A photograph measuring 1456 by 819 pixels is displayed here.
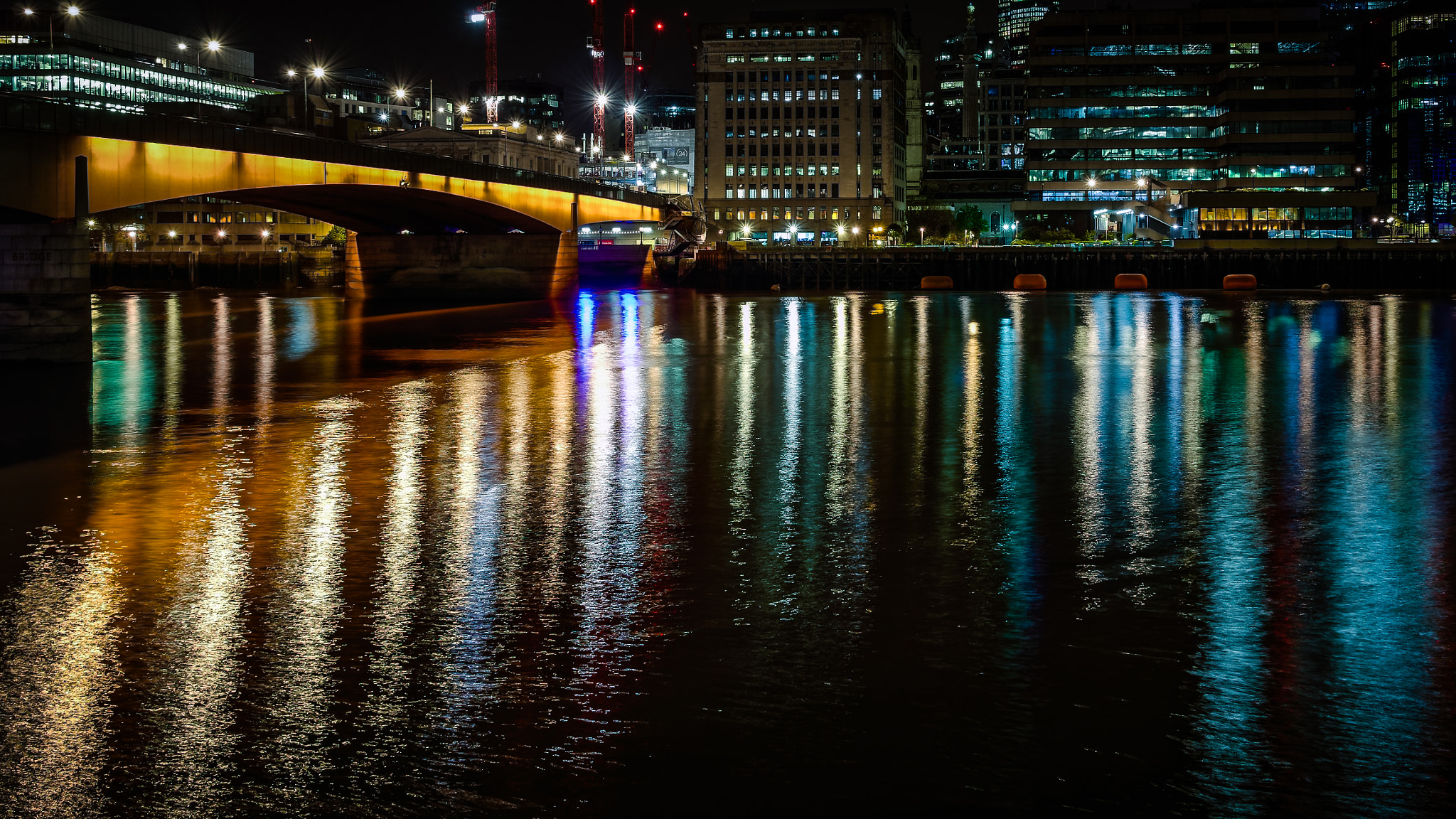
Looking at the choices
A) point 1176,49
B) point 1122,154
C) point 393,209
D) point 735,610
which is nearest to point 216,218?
point 393,209

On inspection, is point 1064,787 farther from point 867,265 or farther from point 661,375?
point 867,265

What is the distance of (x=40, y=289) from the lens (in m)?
41.0

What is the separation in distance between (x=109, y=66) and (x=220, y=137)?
130m

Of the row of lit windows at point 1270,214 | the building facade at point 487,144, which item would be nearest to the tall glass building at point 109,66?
the building facade at point 487,144

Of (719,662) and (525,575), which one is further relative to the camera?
(525,575)

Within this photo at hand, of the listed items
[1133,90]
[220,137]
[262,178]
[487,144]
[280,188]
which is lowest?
[280,188]

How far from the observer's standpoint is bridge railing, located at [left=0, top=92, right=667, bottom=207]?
135 feet

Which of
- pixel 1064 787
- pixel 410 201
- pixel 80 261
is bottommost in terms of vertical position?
pixel 1064 787

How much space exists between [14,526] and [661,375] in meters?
21.5

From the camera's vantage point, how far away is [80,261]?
4131 cm

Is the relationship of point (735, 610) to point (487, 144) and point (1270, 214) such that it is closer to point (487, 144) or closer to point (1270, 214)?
point (487, 144)

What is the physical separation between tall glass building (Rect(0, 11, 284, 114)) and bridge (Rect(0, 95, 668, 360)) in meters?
65.0

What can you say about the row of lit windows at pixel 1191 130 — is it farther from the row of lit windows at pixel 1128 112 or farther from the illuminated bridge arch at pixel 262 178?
the illuminated bridge arch at pixel 262 178

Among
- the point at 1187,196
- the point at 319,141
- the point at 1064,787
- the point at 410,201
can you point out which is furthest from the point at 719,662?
the point at 1187,196
